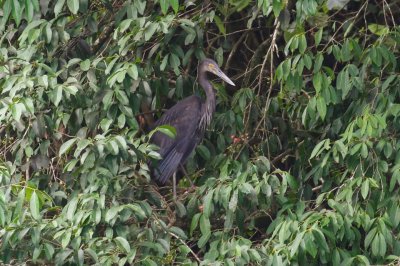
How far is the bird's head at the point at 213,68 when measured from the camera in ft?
22.8

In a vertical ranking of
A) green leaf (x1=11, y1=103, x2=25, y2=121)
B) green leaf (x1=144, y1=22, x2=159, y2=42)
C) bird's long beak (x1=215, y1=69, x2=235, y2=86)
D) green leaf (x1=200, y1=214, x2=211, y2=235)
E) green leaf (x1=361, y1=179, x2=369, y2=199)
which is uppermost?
green leaf (x1=11, y1=103, x2=25, y2=121)

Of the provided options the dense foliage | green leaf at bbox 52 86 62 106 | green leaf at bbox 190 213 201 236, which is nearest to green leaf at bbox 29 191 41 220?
the dense foliage

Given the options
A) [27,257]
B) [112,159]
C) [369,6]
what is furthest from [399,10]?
[27,257]

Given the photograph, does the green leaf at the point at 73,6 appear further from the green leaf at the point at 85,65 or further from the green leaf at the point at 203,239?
the green leaf at the point at 203,239

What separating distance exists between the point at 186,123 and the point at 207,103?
181 millimetres

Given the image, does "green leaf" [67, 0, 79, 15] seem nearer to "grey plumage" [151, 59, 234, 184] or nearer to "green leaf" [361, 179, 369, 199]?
"grey plumage" [151, 59, 234, 184]

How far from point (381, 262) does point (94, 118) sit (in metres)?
1.67

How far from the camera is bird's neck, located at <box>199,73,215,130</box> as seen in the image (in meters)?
7.22

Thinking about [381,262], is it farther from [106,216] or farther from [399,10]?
[399,10]

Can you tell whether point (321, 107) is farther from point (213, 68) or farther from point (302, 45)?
point (213, 68)

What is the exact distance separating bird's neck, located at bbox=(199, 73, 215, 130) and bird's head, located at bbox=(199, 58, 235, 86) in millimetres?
145

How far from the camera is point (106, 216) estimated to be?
17.3 ft

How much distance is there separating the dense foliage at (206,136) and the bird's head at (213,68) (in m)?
0.04

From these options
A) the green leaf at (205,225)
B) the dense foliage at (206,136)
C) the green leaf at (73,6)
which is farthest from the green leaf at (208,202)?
the green leaf at (73,6)
